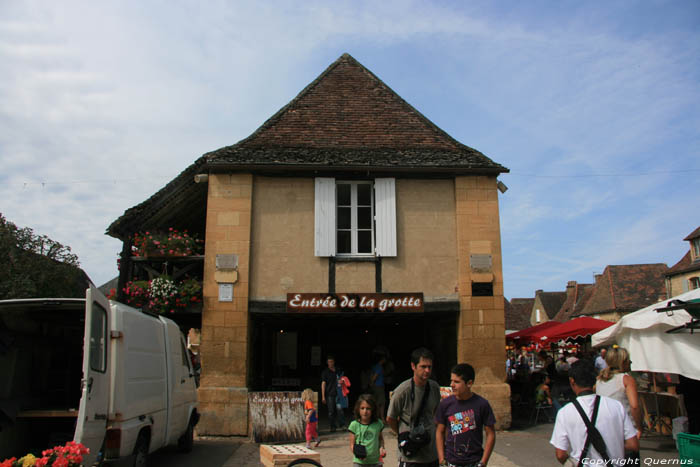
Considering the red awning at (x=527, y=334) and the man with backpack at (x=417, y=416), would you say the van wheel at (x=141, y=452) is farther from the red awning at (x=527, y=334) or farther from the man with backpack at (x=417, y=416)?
the red awning at (x=527, y=334)

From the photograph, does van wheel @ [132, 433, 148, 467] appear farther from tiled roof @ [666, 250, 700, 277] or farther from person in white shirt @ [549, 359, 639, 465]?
tiled roof @ [666, 250, 700, 277]

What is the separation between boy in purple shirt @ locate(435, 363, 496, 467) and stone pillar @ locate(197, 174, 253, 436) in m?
7.25

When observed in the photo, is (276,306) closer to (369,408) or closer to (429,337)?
(429,337)

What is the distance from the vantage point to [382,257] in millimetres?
11844

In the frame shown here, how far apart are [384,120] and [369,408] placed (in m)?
9.56

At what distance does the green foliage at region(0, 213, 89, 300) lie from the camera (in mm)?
22766

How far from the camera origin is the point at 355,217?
40.0 ft

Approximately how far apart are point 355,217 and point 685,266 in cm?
3195

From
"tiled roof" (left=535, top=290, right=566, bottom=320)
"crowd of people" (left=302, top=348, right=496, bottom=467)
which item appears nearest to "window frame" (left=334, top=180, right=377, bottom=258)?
"crowd of people" (left=302, top=348, right=496, bottom=467)

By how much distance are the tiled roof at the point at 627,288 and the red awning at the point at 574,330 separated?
27843 mm

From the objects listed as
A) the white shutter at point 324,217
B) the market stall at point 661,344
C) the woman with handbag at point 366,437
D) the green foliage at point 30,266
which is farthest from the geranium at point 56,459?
the green foliage at point 30,266

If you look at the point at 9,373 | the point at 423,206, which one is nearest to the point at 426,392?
the point at 9,373

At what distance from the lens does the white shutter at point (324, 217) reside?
11750 mm

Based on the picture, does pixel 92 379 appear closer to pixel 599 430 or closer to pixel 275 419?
pixel 599 430
